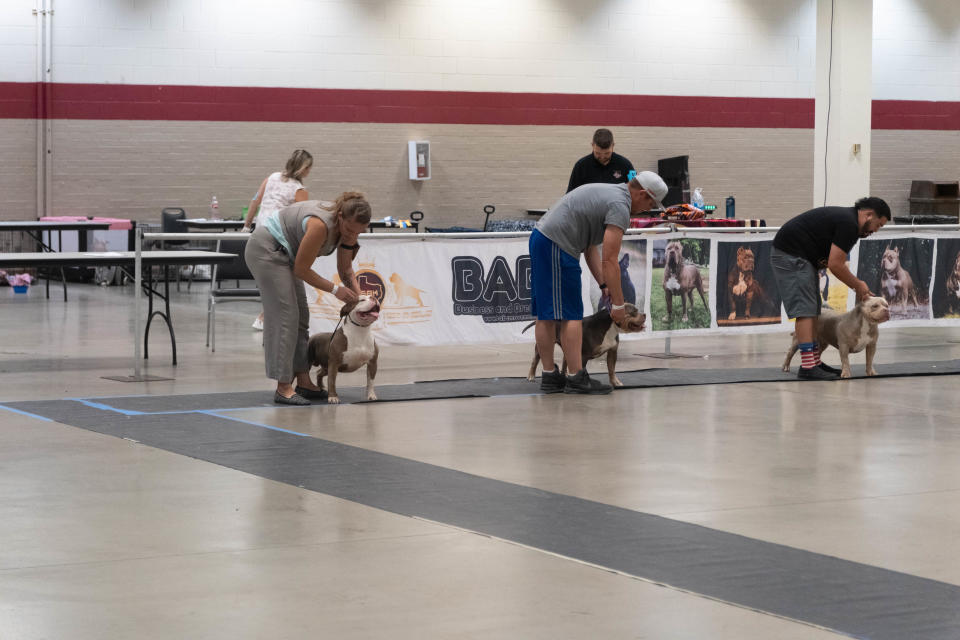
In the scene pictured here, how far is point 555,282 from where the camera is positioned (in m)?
8.19

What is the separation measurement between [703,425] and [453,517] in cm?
259

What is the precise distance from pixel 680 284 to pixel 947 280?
245 cm

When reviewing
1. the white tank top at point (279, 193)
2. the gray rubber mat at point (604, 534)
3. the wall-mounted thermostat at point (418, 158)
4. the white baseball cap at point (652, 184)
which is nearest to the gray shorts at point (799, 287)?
the white baseball cap at point (652, 184)

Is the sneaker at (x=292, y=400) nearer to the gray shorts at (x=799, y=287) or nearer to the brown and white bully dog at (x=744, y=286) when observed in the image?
the gray shorts at (x=799, y=287)

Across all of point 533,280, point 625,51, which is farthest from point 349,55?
point 533,280

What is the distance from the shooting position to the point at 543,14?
65.4 ft

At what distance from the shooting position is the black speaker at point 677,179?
1981 cm

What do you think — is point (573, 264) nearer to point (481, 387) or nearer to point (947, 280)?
point (481, 387)

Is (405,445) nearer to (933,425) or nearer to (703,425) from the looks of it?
(703,425)

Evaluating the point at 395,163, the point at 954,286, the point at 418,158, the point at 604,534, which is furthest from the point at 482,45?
the point at 604,534

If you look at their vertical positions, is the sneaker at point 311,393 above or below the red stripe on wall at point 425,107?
below

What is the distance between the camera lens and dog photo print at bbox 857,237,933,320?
35.7ft

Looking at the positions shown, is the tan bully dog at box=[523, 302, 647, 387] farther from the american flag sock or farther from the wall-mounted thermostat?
the wall-mounted thermostat

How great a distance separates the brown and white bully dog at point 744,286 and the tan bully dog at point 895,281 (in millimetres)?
1057
